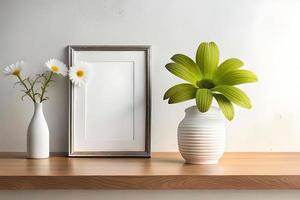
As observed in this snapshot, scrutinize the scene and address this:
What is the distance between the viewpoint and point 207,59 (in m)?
1.57

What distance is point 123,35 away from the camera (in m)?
1.77

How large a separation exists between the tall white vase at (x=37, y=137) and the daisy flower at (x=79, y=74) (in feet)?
0.52

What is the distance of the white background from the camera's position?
1764 millimetres

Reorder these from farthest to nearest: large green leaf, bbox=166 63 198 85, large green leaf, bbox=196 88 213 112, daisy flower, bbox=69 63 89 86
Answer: daisy flower, bbox=69 63 89 86 < large green leaf, bbox=166 63 198 85 < large green leaf, bbox=196 88 213 112

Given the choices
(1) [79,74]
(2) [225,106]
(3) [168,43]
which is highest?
(3) [168,43]

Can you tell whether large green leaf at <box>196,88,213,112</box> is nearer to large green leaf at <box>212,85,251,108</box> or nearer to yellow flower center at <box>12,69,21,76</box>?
large green leaf at <box>212,85,251,108</box>

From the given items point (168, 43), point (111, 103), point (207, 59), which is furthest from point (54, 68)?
point (207, 59)

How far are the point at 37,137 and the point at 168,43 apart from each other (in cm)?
60

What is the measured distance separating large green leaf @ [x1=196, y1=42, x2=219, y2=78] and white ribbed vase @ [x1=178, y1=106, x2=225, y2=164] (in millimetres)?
140

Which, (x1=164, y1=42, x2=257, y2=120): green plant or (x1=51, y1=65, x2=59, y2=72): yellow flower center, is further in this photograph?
(x1=51, y1=65, x2=59, y2=72): yellow flower center

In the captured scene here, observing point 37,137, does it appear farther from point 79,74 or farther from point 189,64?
point 189,64

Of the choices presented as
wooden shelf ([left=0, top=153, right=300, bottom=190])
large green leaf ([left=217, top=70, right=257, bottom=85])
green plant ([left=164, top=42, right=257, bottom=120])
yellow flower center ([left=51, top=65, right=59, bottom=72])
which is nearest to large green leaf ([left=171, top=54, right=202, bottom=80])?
green plant ([left=164, top=42, right=257, bottom=120])

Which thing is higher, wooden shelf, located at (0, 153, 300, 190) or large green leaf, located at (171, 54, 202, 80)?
large green leaf, located at (171, 54, 202, 80)

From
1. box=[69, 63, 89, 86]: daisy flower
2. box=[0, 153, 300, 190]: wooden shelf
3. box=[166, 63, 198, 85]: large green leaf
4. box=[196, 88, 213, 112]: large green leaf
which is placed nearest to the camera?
box=[0, 153, 300, 190]: wooden shelf
